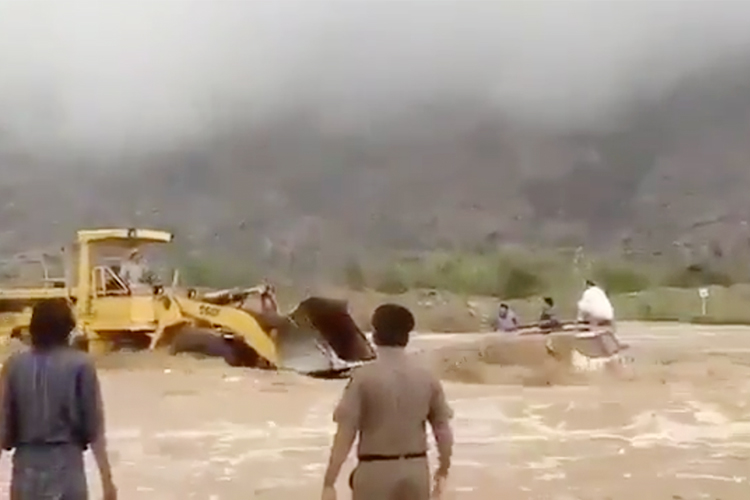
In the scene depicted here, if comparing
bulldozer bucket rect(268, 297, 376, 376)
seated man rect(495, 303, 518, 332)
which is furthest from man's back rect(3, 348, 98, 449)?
seated man rect(495, 303, 518, 332)

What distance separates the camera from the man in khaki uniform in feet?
14.9

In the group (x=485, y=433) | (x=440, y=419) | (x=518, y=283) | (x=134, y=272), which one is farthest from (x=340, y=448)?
(x=518, y=283)

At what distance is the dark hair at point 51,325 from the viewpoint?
457 centimetres

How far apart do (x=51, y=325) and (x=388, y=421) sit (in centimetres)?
117

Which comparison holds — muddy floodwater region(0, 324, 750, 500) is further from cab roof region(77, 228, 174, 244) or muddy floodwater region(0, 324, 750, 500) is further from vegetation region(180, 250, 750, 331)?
vegetation region(180, 250, 750, 331)

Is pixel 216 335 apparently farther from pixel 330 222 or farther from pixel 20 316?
pixel 330 222

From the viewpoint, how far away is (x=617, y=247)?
389ft

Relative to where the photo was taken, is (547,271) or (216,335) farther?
(547,271)

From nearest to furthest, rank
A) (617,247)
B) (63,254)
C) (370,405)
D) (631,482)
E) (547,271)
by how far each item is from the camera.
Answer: (370,405) < (631,482) < (63,254) < (547,271) < (617,247)

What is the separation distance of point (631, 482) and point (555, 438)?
2.62 meters

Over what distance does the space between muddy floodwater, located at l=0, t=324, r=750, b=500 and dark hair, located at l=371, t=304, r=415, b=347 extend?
16.5 ft

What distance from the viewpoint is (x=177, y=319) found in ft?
61.5

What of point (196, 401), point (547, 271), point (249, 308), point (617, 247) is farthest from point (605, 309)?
point (617, 247)

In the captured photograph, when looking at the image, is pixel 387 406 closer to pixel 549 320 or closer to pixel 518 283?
pixel 549 320
